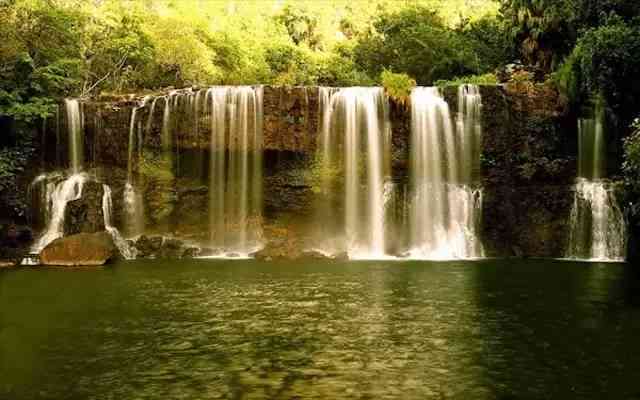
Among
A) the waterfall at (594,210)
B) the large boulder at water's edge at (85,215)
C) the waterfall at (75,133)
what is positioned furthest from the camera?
the waterfall at (75,133)

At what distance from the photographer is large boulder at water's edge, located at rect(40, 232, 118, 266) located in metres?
24.5

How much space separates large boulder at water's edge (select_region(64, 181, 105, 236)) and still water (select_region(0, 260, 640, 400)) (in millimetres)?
8461

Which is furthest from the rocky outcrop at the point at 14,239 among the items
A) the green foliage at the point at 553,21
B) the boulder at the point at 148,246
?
the green foliage at the point at 553,21

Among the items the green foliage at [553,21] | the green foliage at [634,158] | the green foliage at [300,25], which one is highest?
the green foliage at [300,25]

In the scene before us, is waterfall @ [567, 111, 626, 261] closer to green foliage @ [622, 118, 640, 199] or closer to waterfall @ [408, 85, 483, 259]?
waterfall @ [408, 85, 483, 259]

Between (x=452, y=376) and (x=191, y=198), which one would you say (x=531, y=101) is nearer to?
(x=191, y=198)

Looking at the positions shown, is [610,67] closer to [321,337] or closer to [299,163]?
[299,163]

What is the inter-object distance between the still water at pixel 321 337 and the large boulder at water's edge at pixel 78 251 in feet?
15.1

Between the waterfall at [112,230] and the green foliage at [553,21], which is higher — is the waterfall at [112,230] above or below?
below

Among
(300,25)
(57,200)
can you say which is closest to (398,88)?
(57,200)

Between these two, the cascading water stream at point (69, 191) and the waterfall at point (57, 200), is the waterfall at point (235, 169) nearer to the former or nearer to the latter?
the cascading water stream at point (69, 191)

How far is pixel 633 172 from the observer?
1991 cm

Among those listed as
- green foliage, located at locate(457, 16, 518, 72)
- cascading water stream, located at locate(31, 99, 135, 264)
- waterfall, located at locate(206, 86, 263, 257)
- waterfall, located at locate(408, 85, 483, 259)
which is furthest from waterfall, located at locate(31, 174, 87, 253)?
green foliage, located at locate(457, 16, 518, 72)

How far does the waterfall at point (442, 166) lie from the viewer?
29.4 meters
